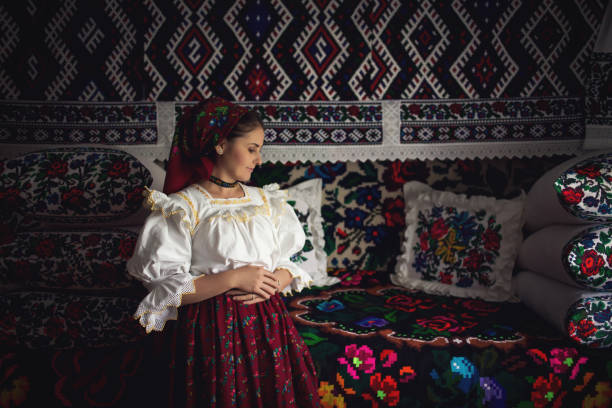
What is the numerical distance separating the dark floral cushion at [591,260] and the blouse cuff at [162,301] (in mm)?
1152

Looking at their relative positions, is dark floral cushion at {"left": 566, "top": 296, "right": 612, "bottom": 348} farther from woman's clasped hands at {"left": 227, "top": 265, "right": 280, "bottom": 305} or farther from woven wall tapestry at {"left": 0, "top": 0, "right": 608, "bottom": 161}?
woman's clasped hands at {"left": 227, "top": 265, "right": 280, "bottom": 305}

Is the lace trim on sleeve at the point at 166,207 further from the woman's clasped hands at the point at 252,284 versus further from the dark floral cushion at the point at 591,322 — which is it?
the dark floral cushion at the point at 591,322

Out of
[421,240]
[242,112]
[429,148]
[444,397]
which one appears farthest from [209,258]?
[429,148]

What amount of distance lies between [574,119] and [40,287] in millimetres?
2263

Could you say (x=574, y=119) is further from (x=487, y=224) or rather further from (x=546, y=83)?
(x=487, y=224)

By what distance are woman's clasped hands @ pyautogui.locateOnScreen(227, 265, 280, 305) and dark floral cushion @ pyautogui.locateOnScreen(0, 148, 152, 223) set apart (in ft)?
1.73

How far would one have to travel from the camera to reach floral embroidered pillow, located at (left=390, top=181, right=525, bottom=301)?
169 cm

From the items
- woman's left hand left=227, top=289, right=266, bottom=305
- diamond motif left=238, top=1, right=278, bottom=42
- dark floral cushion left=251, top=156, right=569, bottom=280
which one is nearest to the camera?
woman's left hand left=227, top=289, right=266, bottom=305

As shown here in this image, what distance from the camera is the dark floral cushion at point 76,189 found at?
4.62 ft

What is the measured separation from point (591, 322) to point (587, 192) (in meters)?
0.41

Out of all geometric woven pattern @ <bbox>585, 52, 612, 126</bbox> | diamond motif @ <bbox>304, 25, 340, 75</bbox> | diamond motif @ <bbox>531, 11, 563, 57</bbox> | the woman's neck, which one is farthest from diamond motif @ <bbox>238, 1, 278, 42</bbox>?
geometric woven pattern @ <bbox>585, 52, 612, 126</bbox>

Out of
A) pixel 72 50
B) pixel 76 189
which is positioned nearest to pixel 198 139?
pixel 76 189

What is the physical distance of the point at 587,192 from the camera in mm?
1330

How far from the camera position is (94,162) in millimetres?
1469
